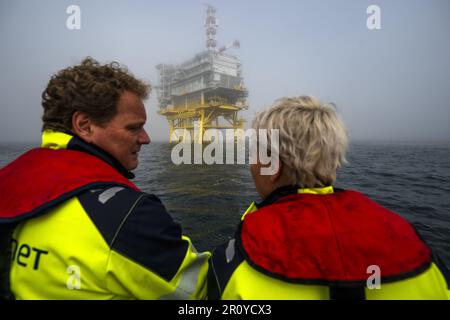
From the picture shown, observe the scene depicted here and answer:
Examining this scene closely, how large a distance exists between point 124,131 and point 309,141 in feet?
4.05

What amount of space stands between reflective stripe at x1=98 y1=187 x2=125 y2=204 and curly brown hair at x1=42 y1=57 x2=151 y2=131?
1.91 ft

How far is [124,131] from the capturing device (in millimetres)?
1622

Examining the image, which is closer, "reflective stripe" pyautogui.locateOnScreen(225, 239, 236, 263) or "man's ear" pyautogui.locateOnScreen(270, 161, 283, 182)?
"reflective stripe" pyautogui.locateOnScreen(225, 239, 236, 263)

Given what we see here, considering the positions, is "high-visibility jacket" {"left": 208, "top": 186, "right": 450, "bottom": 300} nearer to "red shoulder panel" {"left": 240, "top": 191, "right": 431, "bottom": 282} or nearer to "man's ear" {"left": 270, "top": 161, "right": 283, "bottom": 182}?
"red shoulder panel" {"left": 240, "top": 191, "right": 431, "bottom": 282}

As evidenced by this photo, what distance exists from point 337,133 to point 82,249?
4.69 ft

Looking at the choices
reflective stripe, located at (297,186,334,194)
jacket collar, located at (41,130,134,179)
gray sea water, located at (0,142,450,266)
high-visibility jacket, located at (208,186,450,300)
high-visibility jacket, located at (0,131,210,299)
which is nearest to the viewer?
high-visibility jacket, located at (208,186,450,300)

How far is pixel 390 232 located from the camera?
1003 mm

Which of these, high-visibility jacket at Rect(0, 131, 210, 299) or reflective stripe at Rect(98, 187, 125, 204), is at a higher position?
reflective stripe at Rect(98, 187, 125, 204)

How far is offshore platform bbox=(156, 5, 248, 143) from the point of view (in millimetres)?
31172

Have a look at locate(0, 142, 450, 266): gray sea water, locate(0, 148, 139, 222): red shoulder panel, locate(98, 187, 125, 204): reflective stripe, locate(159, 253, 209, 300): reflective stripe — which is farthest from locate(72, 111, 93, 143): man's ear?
locate(0, 142, 450, 266): gray sea water

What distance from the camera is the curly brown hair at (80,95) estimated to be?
148 cm

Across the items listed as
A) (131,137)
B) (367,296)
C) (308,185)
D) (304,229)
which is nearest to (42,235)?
(131,137)

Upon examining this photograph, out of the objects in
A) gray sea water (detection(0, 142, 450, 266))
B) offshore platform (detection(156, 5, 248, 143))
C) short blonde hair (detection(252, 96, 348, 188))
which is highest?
offshore platform (detection(156, 5, 248, 143))

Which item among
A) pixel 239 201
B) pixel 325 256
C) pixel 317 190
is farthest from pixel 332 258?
pixel 239 201
